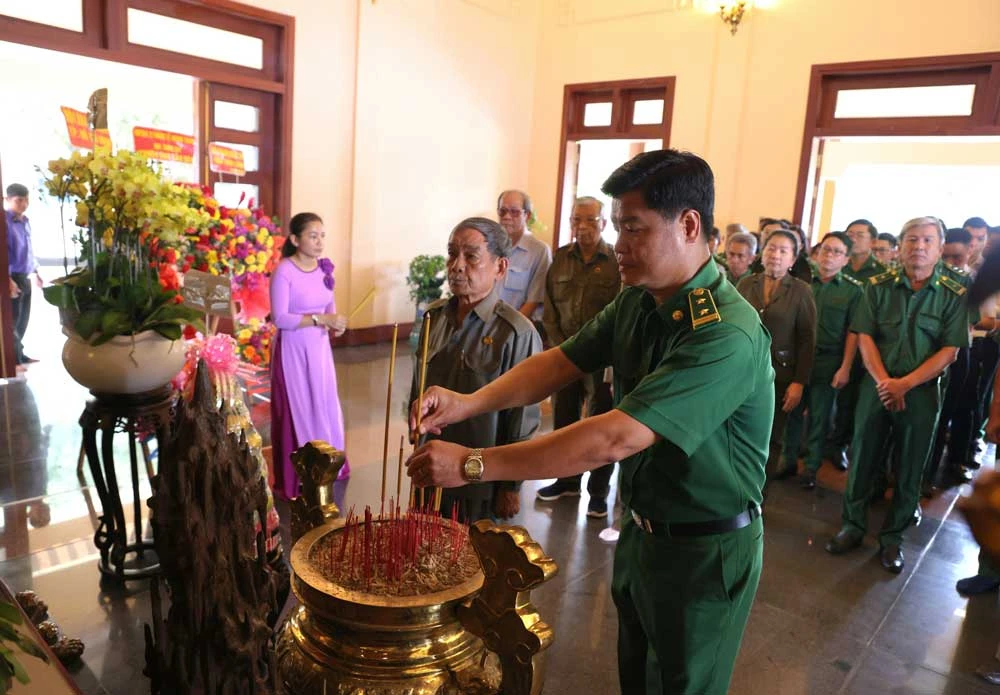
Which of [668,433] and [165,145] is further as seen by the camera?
[165,145]

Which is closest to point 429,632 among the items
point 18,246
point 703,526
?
point 703,526

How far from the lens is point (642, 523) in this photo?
1.36 m

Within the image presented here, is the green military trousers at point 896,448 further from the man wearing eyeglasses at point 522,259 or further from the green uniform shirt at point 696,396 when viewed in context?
the green uniform shirt at point 696,396

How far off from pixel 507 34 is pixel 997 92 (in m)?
4.90

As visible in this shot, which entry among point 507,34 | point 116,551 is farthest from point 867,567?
point 507,34

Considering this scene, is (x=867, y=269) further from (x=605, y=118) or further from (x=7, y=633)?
(x=7, y=633)

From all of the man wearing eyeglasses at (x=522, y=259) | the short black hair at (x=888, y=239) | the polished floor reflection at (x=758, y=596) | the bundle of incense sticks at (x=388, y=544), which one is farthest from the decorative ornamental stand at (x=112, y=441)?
the short black hair at (x=888, y=239)

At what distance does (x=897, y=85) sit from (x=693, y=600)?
6.54 m

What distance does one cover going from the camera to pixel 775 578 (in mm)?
2955

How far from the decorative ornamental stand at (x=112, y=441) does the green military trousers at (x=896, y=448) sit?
9.68 feet

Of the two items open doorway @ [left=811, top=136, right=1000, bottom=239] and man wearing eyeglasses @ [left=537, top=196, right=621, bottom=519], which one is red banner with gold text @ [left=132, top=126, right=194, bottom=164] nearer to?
man wearing eyeglasses @ [left=537, top=196, right=621, bottom=519]

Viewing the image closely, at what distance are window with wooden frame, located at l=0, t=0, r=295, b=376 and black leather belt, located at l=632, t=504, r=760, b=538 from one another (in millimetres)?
5189

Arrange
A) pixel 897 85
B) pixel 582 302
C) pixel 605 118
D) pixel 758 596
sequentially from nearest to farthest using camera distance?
pixel 758 596, pixel 582 302, pixel 897 85, pixel 605 118

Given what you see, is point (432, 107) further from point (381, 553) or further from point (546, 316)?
point (381, 553)
